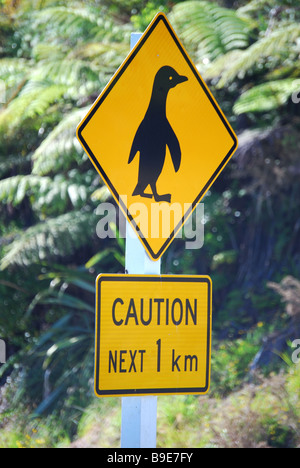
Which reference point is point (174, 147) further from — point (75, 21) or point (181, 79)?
point (75, 21)

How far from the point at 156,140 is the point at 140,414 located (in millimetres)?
1136

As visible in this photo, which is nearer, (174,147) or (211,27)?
(174,147)

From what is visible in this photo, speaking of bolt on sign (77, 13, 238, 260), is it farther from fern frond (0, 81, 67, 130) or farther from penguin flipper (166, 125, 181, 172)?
fern frond (0, 81, 67, 130)

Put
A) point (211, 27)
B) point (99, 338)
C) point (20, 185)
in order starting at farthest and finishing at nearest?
point (20, 185), point (211, 27), point (99, 338)

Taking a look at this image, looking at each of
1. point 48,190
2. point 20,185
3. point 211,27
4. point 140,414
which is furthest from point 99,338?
point 211,27

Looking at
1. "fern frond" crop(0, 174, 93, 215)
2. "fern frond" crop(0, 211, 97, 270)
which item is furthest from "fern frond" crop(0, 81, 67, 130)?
"fern frond" crop(0, 211, 97, 270)

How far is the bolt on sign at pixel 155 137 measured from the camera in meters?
2.33

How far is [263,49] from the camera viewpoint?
5.62 metres

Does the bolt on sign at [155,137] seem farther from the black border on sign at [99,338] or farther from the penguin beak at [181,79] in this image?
the black border on sign at [99,338]

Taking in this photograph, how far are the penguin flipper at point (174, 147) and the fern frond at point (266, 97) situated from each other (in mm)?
3495

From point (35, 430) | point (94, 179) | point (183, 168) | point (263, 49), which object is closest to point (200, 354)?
point (183, 168)

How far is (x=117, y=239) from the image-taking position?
6.37 metres

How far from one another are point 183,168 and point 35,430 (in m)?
3.52
